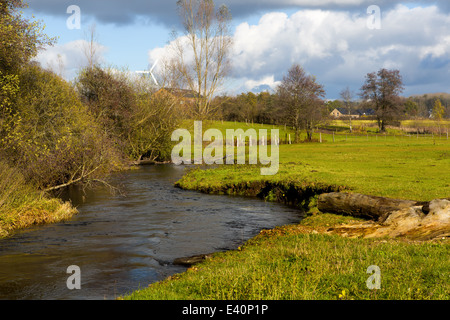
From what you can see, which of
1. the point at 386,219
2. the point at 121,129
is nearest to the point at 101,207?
the point at 386,219

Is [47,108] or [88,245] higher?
[47,108]

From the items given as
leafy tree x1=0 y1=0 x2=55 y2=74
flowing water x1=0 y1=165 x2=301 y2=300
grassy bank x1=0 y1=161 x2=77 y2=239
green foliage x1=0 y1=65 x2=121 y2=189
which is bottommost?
flowing water x1=0 y1=165 x2=301 y2=300

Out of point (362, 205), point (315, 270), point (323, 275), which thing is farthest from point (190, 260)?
point (362, 205)

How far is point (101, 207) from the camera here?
2456cm

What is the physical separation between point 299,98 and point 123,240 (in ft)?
209

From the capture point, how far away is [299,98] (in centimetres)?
7631

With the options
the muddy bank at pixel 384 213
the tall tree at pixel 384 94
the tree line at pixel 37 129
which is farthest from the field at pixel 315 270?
the tall tree at pixel 384 94

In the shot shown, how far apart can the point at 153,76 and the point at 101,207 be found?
3532cm

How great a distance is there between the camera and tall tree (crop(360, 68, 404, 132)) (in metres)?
104

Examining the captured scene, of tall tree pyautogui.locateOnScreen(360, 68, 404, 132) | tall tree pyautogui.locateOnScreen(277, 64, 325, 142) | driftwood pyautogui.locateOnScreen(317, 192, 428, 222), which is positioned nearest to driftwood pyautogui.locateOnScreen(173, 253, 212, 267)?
driftwood pyautogui.locateOnScreen(317, 192, 428, 222)

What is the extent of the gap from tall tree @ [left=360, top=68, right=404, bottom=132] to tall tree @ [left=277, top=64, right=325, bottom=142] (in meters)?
35.4

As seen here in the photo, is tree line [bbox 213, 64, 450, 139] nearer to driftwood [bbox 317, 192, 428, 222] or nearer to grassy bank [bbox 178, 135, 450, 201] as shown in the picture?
grassy bank [bbox 178, 135, 450, 201]

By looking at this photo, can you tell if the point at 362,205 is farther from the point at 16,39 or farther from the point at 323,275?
the point at 16,39
